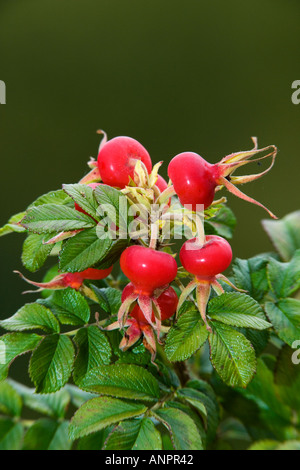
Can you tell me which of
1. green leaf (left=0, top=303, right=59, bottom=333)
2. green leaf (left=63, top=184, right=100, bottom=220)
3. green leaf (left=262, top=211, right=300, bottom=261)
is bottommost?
green leaf (left=0, top=303, right=59, bottom=333)

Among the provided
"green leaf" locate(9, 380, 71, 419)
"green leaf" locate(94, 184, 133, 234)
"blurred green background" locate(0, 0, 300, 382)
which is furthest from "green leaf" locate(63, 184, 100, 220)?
"blurred green background" locate(0, 0, 300, 382)

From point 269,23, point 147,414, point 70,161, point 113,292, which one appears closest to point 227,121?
point 269,23

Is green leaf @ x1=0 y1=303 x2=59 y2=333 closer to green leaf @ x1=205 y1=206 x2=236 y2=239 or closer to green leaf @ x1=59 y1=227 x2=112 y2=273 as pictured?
green leaf @ x1=59 y1=227 x2=112 y2=273

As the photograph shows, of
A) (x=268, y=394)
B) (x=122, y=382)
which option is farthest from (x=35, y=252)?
(x=268, y=394)

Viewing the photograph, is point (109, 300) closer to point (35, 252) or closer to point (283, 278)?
point (35, 252)

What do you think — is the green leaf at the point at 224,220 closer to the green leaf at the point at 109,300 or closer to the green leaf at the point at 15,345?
the green leaf at the point at 109,300

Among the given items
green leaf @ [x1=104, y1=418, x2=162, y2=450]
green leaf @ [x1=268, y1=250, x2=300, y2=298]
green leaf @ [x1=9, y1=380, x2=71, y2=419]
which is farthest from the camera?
green leaf @ [x1=9, y1=380, x2=71, y2=419]
